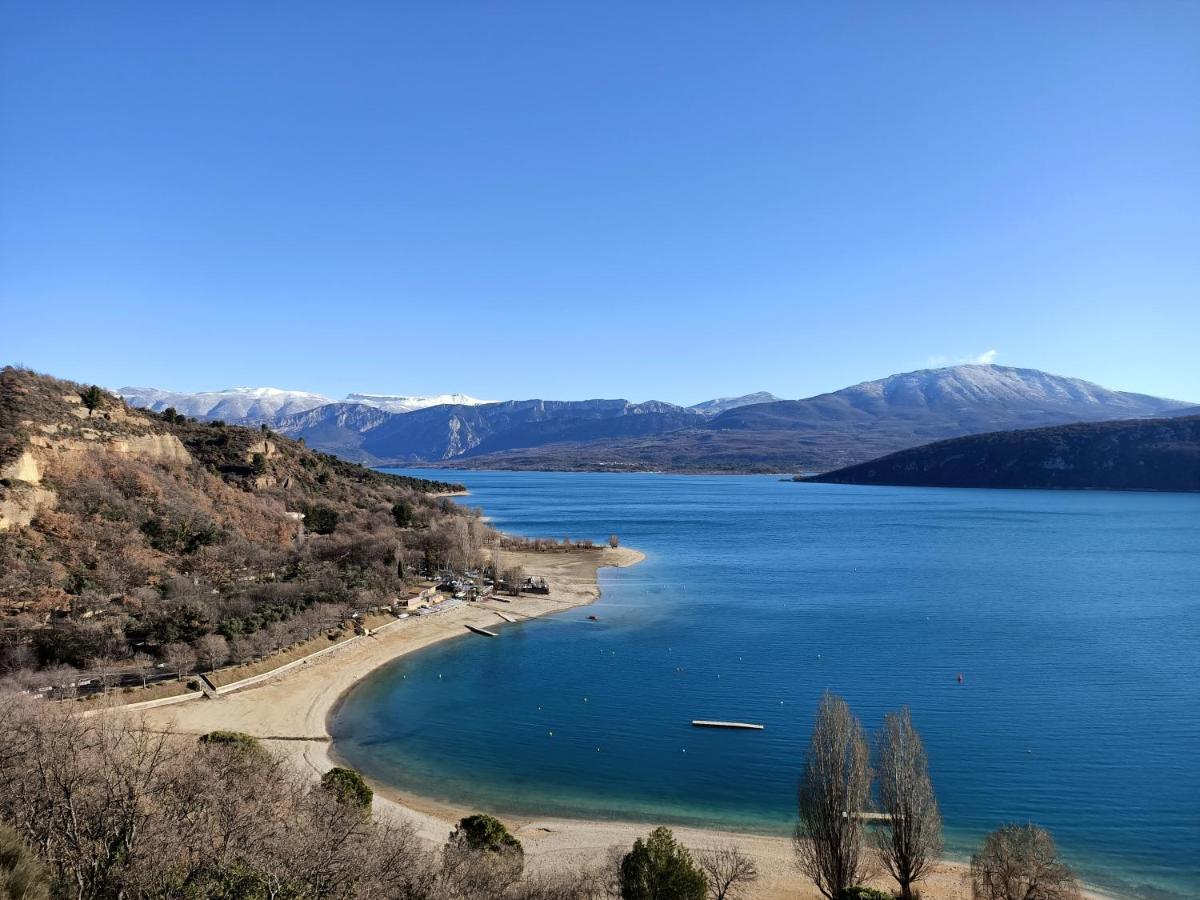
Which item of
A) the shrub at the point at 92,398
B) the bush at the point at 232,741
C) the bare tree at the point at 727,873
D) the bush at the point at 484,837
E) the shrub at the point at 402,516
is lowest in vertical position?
the bare tree at the point at 727,873

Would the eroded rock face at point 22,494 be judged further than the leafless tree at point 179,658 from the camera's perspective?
Yes

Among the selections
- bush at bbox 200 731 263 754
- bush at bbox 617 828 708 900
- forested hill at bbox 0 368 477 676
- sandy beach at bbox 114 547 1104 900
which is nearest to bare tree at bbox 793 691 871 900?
sandy beach at bbox 114 547 1104 900

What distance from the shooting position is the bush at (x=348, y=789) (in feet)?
72.2

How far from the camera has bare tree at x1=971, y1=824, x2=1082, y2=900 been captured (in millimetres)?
18375

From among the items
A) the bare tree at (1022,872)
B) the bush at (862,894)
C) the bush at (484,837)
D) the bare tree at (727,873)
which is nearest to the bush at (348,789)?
the bush at (484,837)

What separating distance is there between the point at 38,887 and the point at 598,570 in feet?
237

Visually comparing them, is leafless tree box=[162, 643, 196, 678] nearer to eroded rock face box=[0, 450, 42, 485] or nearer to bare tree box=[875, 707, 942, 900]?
eroded rock face box=[0, 450, 42, 485]

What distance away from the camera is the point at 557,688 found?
137 feet

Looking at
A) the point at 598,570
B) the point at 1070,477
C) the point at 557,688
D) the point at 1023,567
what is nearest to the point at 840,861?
the point at 557,688

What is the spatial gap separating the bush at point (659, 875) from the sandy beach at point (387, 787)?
456cm

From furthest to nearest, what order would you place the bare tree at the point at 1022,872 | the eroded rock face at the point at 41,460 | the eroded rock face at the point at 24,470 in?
the eroded rock face at the point at 24,470 < the eroded rock face at the point at 41,460 < the bare tree at the point at 1022,872

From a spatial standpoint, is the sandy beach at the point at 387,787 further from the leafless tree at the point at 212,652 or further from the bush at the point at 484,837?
the leafless tree at the point at 212,652

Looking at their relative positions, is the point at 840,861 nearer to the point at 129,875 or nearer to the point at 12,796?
the point at 129,875

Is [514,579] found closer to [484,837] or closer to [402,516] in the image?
[402,516]
